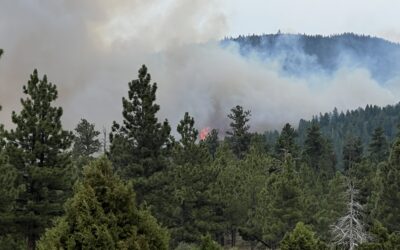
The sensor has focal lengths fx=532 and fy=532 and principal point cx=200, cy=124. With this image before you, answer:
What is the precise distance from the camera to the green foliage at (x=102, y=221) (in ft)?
40.7

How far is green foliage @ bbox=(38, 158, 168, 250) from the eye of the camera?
40.7 ft

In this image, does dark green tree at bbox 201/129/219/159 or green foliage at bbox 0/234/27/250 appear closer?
green foliage at bbox 0/234/27/250

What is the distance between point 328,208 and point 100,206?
4272cm

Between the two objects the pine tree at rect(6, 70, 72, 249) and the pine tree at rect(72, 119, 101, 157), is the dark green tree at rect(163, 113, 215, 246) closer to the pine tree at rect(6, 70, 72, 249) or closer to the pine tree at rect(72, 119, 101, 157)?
the pine tree at rect(6, 70, 72, 249)

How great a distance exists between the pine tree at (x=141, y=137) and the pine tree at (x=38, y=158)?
6.26 meters

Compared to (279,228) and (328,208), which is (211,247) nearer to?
(279,228)

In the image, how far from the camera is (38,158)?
29422 mm

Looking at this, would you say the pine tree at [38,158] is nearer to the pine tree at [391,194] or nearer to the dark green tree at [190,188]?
the dark green tree at [190,188]

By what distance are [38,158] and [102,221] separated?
1804 cm

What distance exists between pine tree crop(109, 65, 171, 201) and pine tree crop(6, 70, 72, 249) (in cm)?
626

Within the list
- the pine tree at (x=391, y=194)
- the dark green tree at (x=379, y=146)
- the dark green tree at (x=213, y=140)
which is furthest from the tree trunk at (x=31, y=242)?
the dark green tree at (x=213, y=140)

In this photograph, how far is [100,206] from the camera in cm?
1274

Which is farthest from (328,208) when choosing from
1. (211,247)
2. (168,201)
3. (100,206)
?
(100,206)

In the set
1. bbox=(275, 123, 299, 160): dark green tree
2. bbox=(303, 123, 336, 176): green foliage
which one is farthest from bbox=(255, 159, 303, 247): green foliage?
bbox=(303, 123, 336, 176): green foliage
